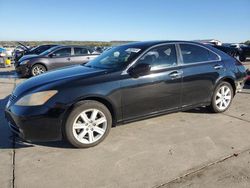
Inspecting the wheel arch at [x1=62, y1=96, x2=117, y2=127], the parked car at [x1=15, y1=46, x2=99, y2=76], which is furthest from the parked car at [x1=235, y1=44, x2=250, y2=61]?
the wheel arch at [x1=62, y1=96, x2=117, y2=127]

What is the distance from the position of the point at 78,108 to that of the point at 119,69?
94 centimetres

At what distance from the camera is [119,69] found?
14.1 feet

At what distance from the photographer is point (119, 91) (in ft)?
13.7

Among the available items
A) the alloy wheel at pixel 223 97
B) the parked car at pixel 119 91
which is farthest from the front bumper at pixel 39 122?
the alloy wheel at pixel 223 97

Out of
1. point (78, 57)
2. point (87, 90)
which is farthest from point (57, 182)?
point (78, 57)

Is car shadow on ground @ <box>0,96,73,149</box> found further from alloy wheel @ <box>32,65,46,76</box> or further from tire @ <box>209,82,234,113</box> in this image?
alloy wheel @ <box>32,65,46,76</box>

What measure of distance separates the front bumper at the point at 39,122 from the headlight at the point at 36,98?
0.07 meters

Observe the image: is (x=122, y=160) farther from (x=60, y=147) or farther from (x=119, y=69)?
(x=119, y=69)

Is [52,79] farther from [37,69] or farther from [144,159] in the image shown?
[37,69]

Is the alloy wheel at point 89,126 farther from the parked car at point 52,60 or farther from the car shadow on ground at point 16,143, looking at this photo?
the parked car at point 52,60

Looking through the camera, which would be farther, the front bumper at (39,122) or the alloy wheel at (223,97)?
the alloy wheel at (223,97)

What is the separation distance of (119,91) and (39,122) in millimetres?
1260

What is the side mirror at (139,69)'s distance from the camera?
168 inches

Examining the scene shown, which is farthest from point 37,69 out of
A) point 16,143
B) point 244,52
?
point 244,52
